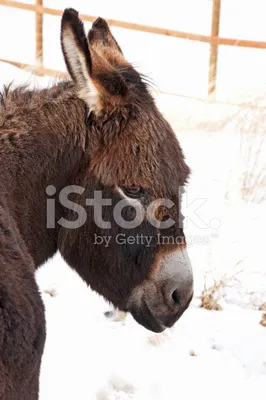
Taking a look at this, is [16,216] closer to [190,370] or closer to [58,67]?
[190,370]

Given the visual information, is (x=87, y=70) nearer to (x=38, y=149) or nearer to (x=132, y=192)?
(x=38, y=149)

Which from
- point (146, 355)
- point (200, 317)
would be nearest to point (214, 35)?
point (200, 317)

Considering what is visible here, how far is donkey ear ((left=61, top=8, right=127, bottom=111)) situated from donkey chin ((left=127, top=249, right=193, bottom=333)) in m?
0.76

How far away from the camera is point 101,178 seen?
9.16 ft

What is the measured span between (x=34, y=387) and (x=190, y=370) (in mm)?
2136

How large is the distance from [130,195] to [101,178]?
0.48 ft

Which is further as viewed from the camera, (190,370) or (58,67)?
(58,67)

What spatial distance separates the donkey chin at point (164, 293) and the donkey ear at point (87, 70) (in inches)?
29.9

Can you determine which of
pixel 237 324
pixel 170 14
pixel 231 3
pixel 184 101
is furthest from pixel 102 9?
pixel 237 324

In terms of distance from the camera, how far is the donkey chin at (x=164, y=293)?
9.30 feet

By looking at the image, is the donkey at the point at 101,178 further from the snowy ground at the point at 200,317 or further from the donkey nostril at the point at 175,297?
the snowy ground at the point at 200,317

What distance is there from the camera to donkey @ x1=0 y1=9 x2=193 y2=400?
271 centimetres

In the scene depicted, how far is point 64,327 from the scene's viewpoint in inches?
179

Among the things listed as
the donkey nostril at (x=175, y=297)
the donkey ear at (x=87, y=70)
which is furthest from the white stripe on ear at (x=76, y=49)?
the donkey nostril at (x=175, y=297)
